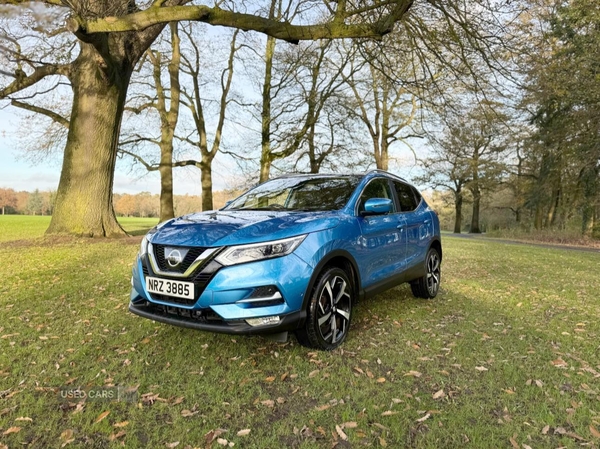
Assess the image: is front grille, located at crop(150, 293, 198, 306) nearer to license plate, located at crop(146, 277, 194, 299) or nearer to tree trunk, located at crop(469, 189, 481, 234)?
license plate, located at crop(146, 277, 194, 299)

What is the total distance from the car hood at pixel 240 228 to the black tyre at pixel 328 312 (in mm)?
492

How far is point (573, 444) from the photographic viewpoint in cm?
224

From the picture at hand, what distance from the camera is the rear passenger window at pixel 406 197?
5102 millimetres

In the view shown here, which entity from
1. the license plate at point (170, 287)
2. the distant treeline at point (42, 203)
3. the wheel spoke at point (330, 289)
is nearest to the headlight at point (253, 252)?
the license plate at point (170, 287)

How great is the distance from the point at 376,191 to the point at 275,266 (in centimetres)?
215

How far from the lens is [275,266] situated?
9.61 feet

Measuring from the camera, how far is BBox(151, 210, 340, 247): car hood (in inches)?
117

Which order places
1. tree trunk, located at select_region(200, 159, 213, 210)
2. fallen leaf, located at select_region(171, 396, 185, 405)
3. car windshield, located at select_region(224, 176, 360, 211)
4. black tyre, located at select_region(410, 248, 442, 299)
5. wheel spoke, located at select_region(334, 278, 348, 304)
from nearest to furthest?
fallen leaf, located at select_region(171, 396, 185, 405)
wheel spoke, located at select_region(334, 278, 348, 304)
car windshield, located at select_region(224, 176, 360, 211)
black tyre, located at select_region(410, 248, 442, 299)
tree trunk, located at select_region(200, 159, 213, 210)

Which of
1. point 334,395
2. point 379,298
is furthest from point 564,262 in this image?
point 334,395

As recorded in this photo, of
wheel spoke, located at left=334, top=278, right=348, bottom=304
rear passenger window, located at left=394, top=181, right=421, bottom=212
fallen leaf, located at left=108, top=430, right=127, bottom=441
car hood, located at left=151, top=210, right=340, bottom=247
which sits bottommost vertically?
fallen leaf, located at left=108, top=430, right=127, bottom=441

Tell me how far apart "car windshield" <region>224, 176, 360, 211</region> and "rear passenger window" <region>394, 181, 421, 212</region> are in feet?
3.19

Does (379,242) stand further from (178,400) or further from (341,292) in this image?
(178,400)

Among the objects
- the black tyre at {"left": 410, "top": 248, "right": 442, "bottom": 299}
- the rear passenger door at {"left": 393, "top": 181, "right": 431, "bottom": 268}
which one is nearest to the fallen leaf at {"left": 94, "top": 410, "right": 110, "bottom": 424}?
the rear passenger door at {"left": 393, "top": 181, "right": 431, "bottom": 268}

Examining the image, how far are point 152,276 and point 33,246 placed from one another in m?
7.33
